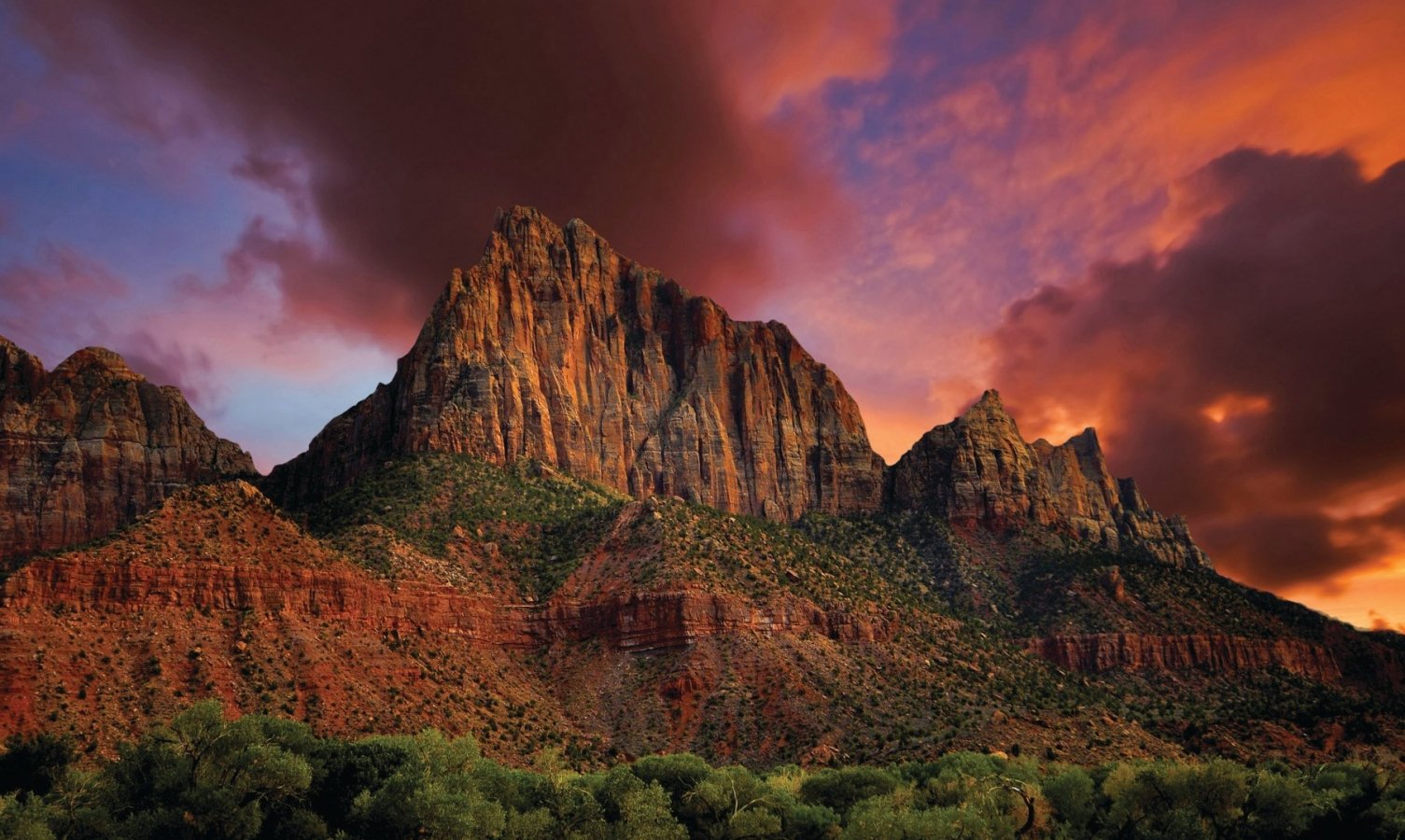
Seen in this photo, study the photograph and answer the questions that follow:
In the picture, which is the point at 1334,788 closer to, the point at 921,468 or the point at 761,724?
the point at 761,724

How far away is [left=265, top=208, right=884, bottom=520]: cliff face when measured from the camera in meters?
148

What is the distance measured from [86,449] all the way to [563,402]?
92.4 metres

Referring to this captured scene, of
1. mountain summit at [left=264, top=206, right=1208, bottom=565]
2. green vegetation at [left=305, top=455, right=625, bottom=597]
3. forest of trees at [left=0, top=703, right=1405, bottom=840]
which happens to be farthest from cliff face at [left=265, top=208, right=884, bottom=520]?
Answer: forest of trees at [left=0, top=703, right=1405, bottom=840]

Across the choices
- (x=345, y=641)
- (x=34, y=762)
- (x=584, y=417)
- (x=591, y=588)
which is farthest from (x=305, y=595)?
(x=584, y=417)

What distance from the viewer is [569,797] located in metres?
58.3

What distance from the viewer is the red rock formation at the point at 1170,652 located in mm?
145000

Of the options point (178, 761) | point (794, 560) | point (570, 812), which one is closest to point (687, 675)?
point (794, 560)

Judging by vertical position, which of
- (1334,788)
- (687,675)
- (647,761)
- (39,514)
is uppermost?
(39,514)

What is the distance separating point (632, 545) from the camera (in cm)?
12112

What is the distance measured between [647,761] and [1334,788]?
2131 inches

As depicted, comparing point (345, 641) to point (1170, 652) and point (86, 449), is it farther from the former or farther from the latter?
point (1170, 652)

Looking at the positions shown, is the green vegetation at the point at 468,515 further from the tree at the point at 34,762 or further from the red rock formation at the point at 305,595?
the tree at the point at 34,762

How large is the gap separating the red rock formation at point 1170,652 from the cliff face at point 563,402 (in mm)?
58094

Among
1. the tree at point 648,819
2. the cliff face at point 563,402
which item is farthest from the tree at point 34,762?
the cliff face at point 563,402
